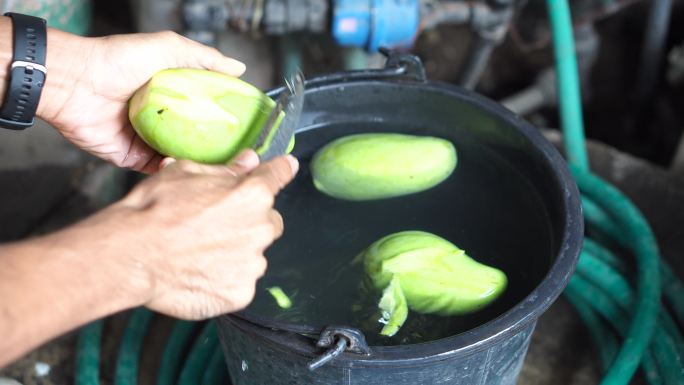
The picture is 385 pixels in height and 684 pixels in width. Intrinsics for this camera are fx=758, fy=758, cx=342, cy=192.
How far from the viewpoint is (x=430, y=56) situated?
227 centimetres

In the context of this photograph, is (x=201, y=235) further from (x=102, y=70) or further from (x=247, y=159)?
(x=102, y=70)

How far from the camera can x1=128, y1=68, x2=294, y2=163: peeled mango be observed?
0.96 metres

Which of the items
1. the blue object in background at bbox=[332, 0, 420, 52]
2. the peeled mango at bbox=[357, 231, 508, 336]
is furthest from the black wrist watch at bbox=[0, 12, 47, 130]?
the blue object in background at bbox=[332, 0, 420, 52]

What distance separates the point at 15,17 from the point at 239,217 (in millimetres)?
449

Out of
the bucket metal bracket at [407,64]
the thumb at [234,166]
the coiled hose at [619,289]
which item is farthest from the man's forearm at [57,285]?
the coiled hose at [619,289]

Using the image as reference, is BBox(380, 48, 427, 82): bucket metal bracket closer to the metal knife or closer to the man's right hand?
the metal knife

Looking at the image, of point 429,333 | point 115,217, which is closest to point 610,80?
point 429,333

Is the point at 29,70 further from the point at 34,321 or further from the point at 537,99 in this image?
the point at 537,99

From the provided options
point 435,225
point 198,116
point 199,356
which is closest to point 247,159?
point 198,116

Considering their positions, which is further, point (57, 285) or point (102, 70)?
point (102, 70)

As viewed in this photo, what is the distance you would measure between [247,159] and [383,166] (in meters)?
0.29

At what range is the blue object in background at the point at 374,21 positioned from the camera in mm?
1553

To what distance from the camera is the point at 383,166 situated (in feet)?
3.67

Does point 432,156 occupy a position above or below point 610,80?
above
